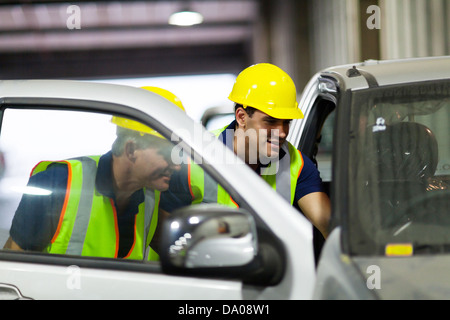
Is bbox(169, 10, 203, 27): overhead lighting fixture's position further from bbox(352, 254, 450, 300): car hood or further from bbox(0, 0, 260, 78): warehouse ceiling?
bbox(352, 254, 450, 300): car hood

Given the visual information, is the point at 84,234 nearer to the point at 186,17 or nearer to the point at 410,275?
the point at 410,275

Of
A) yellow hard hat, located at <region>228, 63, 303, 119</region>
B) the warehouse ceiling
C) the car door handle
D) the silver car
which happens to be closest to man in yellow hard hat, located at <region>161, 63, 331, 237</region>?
yellow hard hat, located at <region>228, 63, 303, 119</region>

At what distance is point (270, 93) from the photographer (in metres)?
2.77

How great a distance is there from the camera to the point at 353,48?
28.2ft

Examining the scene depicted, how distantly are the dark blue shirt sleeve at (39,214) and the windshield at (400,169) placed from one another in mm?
924

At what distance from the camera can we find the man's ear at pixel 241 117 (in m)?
2.85

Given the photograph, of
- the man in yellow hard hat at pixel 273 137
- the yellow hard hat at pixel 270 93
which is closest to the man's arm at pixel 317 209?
the man in yellow hard hat at pixel 273 137

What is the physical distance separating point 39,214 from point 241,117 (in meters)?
1.15

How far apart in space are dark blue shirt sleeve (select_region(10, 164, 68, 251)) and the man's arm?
3.79 ft

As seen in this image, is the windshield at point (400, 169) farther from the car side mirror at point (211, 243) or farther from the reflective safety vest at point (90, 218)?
the reflective safety vest at point (90, 218)
